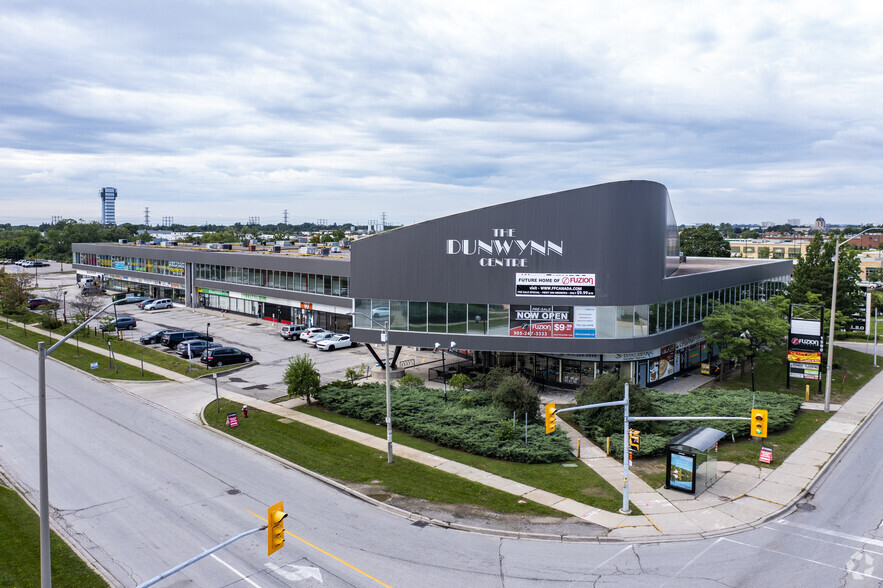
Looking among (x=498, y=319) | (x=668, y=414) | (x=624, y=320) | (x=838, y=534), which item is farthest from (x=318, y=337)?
(x=838, y=534)

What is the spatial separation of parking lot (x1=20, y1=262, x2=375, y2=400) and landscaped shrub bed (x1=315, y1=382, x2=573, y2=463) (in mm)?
7419

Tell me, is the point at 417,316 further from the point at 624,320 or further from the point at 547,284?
the point at 624,320

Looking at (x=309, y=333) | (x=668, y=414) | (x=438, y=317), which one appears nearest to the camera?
(x=668, y=414)

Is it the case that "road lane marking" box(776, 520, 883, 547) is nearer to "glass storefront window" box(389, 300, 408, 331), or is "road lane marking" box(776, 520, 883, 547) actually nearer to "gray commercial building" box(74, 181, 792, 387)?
"gray commercial building" box(74, 181, 792, 387)

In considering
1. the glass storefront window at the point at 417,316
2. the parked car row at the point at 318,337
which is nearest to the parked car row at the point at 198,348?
the parked car row at the point at 318,337

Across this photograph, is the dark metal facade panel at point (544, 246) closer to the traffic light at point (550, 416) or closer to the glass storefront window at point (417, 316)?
the glass storefront window at point (417, 316)

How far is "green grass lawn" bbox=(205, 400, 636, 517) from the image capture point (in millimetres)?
23672

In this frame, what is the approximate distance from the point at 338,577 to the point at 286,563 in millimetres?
1920

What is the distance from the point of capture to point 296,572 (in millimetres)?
18016

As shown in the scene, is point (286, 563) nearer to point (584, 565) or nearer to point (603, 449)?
point (584, 565)

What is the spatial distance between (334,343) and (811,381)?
134 ft

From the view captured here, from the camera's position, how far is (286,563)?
18.5 meters

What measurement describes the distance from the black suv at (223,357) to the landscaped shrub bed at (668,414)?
1177 inches

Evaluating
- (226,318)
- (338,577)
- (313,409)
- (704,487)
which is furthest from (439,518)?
(226,318)
